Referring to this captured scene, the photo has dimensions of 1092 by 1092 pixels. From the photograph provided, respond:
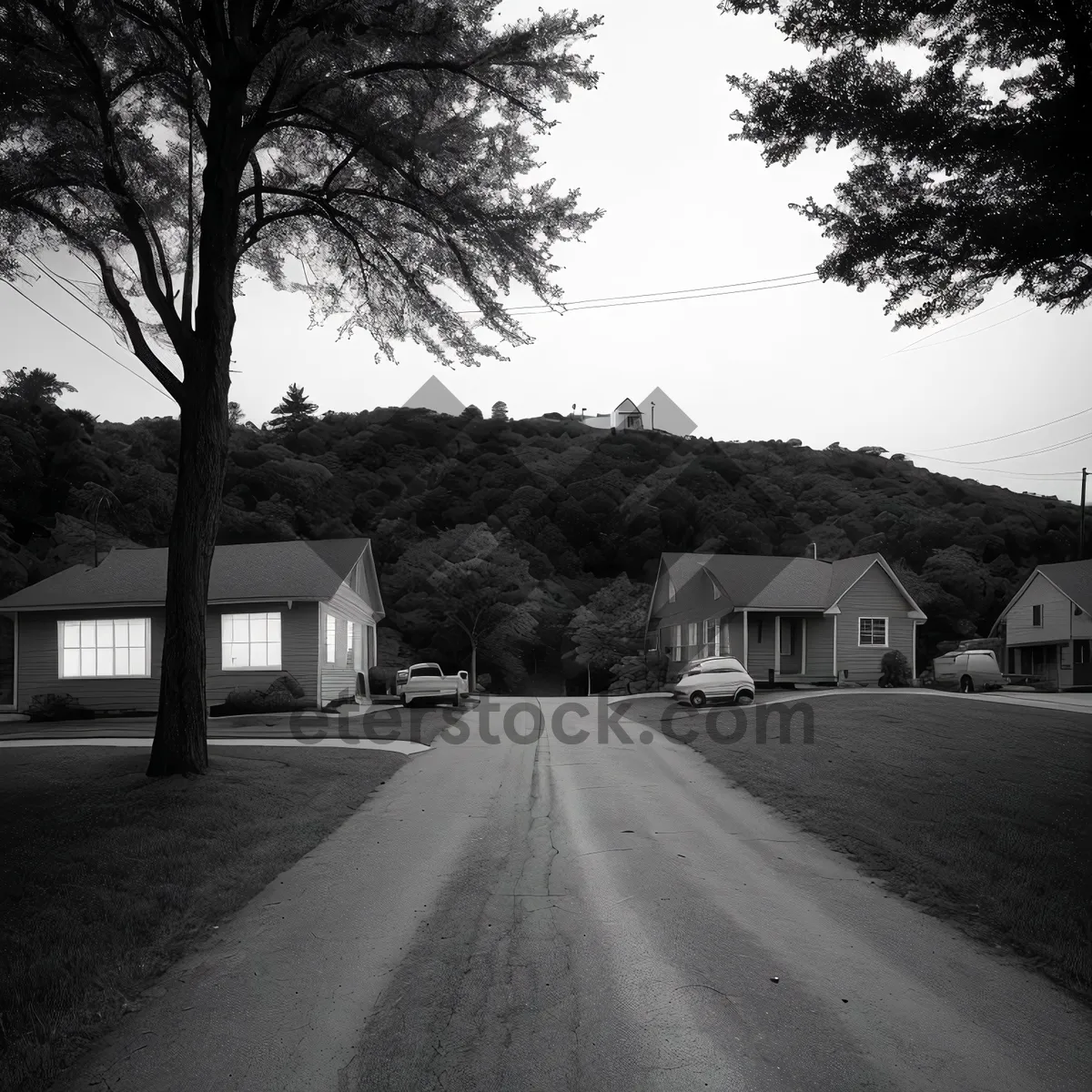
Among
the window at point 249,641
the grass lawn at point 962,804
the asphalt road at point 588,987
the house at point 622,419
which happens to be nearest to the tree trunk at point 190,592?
the asphalt road at point 588,987

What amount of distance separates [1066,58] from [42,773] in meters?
16.4

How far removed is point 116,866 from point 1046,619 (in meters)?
45.4

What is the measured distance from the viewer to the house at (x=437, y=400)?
297 feet

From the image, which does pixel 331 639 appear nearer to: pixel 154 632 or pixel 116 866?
pixel 154 632

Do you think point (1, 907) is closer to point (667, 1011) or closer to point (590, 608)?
point (667, 1011)

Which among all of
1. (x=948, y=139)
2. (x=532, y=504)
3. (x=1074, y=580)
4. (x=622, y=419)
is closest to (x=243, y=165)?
(x=948, y=139)

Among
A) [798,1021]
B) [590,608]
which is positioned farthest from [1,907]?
[590,608]

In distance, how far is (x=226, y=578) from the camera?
27547 mm

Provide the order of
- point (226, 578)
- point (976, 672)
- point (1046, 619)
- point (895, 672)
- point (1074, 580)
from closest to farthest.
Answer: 1. point (226, 578)
2. point (976, 672)
3. point (895, 672)
4. point (1074, 580)
5. point (1046, 619)

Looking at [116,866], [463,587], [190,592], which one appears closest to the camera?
[116,866]

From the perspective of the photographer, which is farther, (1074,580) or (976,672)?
(1074,580)

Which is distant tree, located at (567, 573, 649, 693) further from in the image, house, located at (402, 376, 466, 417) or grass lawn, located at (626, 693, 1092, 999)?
house, located at (402, 376, 466, 417)

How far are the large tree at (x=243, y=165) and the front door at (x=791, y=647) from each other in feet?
80.6

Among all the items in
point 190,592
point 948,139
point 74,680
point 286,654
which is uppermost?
point 948,139
